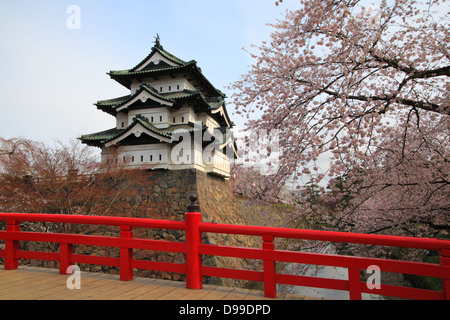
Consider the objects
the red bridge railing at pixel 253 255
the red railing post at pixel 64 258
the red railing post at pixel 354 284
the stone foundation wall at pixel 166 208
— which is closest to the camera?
the red bridge railing at pixel 253 255

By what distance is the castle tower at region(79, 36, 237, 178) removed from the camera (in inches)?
585

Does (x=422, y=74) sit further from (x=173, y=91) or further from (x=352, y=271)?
(x=173, y=91)

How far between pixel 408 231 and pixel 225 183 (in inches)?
539

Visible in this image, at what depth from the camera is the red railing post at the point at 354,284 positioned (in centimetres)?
294

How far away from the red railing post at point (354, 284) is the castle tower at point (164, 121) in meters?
12.2

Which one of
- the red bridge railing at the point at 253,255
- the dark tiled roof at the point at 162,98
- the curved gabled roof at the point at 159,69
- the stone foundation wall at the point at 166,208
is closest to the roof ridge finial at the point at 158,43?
the curved gabled roof at the point at 159,69

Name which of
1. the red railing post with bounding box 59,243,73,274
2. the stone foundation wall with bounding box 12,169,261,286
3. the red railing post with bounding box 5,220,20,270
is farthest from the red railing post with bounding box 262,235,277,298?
the stone foundation wall with bounding box 12,169,261,286

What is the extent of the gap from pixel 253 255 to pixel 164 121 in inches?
540

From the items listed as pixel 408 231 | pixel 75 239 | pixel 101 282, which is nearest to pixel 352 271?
pixel 101 282

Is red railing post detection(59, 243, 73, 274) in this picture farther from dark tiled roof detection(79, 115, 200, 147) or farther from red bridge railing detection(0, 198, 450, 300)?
dark tiled roof detection(79, 115, 200, 147)

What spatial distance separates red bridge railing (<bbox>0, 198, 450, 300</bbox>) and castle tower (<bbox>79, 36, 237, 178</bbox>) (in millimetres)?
10206

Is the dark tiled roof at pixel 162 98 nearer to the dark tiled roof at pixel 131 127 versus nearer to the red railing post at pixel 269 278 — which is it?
the dark tiled roof at pixel 131 127

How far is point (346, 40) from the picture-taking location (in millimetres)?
5367

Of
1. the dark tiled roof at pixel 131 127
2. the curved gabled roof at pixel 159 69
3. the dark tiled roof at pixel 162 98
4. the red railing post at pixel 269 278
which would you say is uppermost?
the curved gabled roof at pixel 159 69
